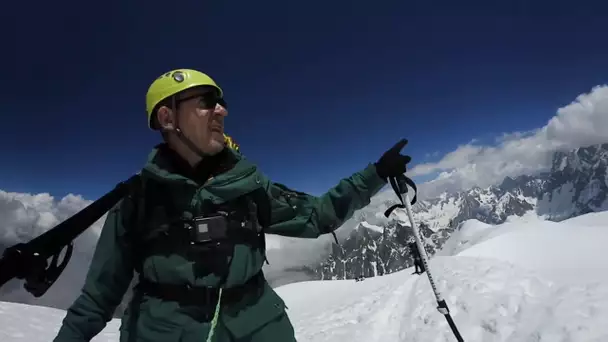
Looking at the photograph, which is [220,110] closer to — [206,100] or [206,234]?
[206,100]

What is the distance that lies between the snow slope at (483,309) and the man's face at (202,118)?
20.8 feet

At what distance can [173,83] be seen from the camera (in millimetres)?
3381

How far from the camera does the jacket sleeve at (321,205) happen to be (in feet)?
11.3

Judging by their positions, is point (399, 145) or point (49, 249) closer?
point (49, 249)

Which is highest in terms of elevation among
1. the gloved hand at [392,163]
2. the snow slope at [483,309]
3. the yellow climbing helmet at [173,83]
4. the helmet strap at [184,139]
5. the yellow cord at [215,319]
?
the yellow climbing helmet at [173,83]

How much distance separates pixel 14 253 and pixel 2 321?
13837mm

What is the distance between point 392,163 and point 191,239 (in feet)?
6.03

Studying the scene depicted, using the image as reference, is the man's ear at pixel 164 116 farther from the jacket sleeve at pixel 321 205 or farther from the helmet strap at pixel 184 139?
the jacket sleeve at pixel 321 205

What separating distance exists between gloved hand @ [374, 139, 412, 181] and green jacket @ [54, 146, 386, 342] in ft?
2.76

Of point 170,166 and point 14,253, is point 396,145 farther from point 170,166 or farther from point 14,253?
point 14,253

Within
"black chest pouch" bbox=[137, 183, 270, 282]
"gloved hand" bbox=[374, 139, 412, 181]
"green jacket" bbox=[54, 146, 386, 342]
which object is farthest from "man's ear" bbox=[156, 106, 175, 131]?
"gloved hand" bbox=[374, 139, 412, 181]

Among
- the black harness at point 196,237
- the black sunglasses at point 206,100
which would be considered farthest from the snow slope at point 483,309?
the black sunglasses at point 206,100

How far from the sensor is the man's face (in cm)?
330

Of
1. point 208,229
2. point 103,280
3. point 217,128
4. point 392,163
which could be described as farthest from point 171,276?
point 392,163
